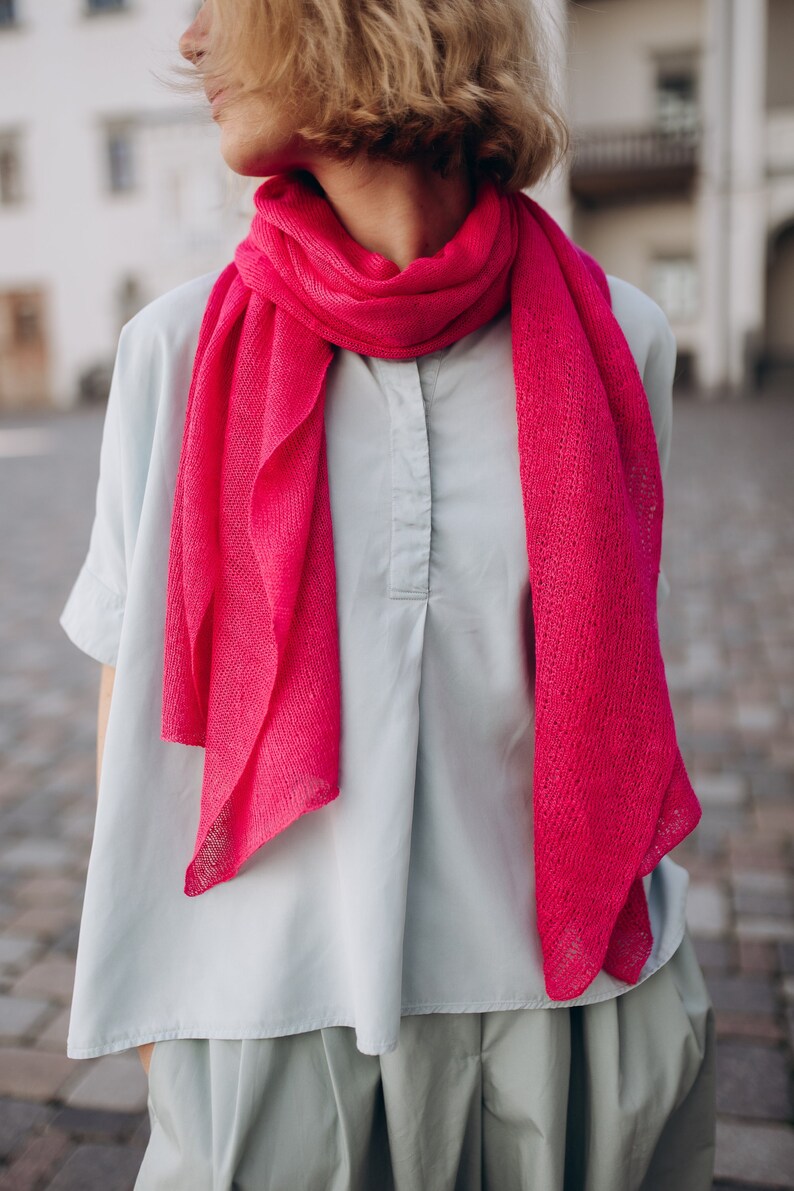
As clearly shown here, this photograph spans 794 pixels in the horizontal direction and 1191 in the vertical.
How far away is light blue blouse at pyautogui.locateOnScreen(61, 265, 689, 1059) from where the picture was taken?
48.6 inches

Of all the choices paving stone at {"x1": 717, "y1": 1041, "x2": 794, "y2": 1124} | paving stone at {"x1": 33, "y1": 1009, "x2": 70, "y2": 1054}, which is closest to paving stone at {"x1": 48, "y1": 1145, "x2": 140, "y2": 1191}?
paving stone at {"x1": 33, "y1": 1009, "x2": 70, "y2": 1054}

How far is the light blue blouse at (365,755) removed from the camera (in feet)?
4.05

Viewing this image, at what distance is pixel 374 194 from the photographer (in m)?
1.25

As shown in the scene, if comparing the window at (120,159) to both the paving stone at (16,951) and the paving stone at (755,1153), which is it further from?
the paving stone at (755,1153)

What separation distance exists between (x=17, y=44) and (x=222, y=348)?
27.8m

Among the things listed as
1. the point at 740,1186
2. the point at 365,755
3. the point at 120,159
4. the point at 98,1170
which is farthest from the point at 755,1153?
the point at 120,159

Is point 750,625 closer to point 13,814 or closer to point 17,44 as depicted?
point 13,814

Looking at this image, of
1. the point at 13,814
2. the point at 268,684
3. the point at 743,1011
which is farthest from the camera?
the point at 13,814

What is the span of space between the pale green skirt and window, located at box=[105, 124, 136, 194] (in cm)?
2601

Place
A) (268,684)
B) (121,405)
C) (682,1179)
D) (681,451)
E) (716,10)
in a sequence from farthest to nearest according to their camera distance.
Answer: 1. (716,10)
2. (681,451)
3. (682,1179)
4. (121,405)
5. (268,684)

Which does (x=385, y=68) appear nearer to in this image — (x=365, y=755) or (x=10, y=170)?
(x=365, y=755)

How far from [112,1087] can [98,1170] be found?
25 centimetres

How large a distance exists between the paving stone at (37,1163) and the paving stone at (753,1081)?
1286 mm

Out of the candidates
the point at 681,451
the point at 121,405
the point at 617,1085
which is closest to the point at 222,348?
the point at 121,405
